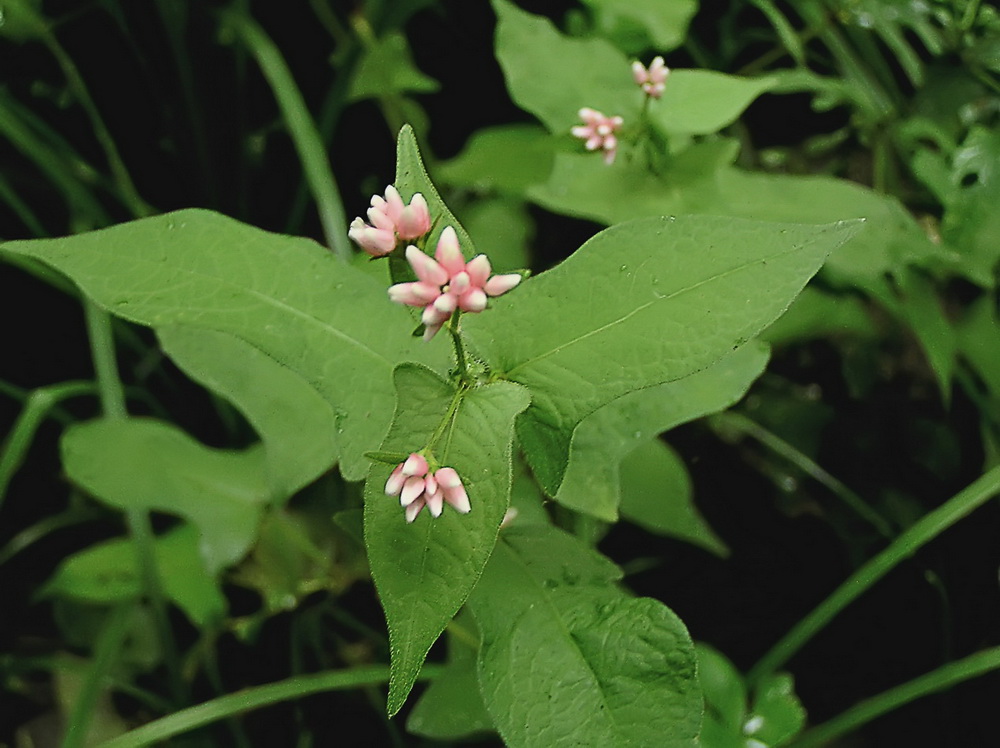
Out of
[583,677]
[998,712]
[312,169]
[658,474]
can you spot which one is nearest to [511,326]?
[583,677]

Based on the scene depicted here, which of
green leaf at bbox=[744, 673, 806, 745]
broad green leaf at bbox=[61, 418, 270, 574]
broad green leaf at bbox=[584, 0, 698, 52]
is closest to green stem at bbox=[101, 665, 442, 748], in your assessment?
broad green leaf at bbox=[61, 418, 270, 574]

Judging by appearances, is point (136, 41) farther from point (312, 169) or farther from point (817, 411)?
point (817, 411)

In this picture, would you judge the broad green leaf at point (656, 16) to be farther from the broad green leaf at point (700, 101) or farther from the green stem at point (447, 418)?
the green stem at point (447, 418)

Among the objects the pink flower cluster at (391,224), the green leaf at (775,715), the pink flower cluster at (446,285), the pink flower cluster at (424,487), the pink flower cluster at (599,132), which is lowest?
the green leaf at (775,715)

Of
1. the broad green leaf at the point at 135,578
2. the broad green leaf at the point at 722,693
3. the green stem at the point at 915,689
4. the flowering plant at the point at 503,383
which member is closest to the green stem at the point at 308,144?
the flowering plant at the point at 503,383

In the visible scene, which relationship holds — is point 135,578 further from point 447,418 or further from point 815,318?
point 815,318
